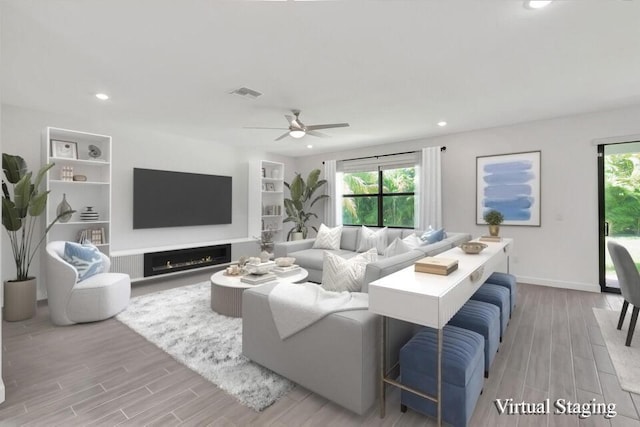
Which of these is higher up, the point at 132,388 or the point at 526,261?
the point at 526,261

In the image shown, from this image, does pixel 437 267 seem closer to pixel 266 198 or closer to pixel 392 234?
pixel 392 234

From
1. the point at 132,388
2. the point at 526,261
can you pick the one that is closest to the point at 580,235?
the point at 526,261

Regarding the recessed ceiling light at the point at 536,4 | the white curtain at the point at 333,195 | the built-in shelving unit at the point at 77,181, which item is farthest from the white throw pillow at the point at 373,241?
the built-in shelving unit at the point at 77,181

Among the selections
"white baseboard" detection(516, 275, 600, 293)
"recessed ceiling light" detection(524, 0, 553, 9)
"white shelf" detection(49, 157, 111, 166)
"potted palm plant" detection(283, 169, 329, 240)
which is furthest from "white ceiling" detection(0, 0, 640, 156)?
"potted palm plant" detection(283, 169, 329, 240)

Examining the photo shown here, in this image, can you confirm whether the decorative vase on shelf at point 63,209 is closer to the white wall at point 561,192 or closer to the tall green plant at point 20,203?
the tall green plant at point 20,203

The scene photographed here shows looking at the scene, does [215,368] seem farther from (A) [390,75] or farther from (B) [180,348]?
(A) [390,75]

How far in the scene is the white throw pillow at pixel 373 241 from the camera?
463 centimetres

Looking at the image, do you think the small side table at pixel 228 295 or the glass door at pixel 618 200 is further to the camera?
the glass door at pixel 618 200

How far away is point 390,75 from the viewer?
276cm

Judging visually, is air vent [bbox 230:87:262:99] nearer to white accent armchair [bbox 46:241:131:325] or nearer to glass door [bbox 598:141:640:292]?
white accent armchair [bbox 46:241:131:325]

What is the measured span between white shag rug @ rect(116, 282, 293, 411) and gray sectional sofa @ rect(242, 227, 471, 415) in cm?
12

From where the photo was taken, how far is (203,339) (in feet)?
8.52

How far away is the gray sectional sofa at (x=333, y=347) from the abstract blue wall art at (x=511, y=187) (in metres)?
3.10

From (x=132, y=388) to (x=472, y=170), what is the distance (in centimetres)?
516
